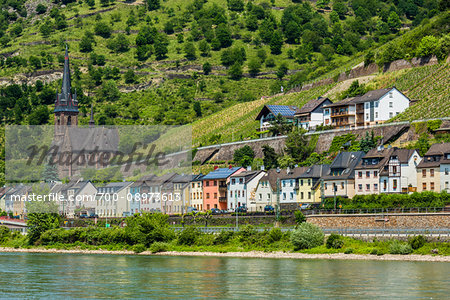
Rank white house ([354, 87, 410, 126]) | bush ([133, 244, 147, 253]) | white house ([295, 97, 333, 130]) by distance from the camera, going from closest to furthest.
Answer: bush ([133, 244, 147, 253])
white house ([354, 87, 410, 126])
white house ([295, 97, 333, 130])

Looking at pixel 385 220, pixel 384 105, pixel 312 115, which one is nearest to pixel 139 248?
pixel 385 220

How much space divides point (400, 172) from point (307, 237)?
17780 millimetres

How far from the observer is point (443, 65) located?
419 feet

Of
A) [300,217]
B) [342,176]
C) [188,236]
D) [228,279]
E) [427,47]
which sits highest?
[427,47]

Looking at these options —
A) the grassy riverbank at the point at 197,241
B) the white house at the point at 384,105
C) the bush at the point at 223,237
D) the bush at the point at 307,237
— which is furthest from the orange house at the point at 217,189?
the bush at the point at 307,237

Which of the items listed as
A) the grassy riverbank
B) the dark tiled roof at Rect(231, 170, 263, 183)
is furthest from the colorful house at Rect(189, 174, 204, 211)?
the grassy riverbank

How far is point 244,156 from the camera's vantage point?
406ft

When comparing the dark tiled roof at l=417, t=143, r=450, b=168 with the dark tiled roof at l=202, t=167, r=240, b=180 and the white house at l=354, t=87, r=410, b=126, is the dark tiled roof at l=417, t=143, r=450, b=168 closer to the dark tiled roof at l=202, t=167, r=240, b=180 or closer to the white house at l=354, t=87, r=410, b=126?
the white house at l=354, t=87, r=410, b=126

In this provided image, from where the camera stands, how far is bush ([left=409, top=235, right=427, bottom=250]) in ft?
226

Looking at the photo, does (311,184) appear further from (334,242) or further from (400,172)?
(334,242)

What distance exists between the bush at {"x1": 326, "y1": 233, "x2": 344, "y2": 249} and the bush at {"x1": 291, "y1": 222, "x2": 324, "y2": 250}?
1.29 m

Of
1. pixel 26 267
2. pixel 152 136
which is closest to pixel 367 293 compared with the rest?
pixel 26 267

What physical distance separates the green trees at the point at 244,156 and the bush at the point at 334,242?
159 feet

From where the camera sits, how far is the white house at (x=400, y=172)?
86500 mm
